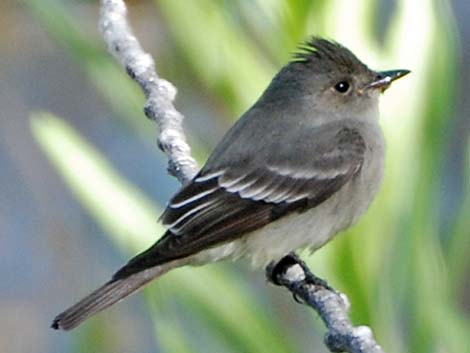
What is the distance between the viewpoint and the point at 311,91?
12.8 feet

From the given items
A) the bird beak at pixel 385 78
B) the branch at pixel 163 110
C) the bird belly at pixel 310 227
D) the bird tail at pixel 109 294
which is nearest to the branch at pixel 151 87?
the branch at pixel 163 110

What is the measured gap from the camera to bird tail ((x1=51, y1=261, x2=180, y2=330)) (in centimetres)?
326

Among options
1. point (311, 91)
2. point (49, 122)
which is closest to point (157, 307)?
point (49, 122)

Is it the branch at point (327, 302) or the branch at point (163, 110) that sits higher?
the branch at point (163, 110)

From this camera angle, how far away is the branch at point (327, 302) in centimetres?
269

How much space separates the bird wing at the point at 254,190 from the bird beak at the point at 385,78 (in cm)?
14

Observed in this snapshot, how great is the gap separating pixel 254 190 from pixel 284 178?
101 mm

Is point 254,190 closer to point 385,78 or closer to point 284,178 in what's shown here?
point 284,178

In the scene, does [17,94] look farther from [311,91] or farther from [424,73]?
[424,73]

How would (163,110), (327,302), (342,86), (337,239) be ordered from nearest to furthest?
(327,302) < (337,239) < (163,110) < (342,86)

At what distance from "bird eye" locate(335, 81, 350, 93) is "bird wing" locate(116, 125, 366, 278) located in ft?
0.43

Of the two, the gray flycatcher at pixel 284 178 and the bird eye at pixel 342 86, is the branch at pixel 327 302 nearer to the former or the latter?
the gray flycatcher at pixel 284 178

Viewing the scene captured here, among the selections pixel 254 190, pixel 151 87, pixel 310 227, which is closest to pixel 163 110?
pixel 151 87

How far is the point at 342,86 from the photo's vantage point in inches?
154
